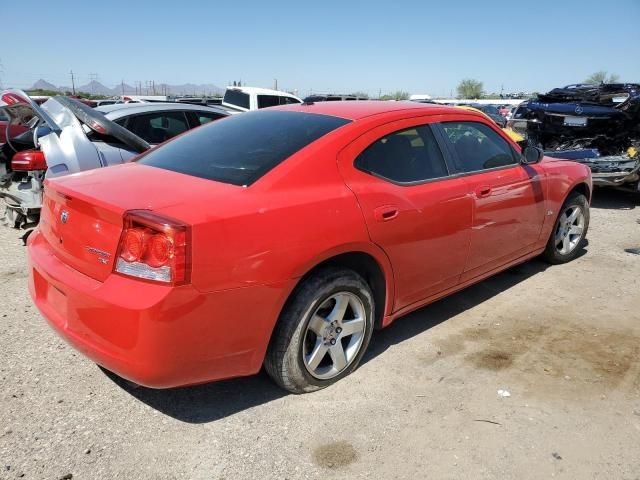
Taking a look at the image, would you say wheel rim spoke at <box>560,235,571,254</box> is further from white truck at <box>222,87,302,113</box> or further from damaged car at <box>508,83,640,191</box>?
white truck at <box>222,87,302,113</box>

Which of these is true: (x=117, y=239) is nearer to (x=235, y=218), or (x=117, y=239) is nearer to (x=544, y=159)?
(x=235, y=218)

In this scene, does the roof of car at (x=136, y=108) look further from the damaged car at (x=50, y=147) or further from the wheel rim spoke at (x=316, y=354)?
the wheel rim spoke at (x=316, y=354)

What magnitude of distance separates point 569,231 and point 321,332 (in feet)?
11.6

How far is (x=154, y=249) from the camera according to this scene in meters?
2.22

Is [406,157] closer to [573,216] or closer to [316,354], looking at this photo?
[316,354]

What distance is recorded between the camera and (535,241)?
14.9 feet

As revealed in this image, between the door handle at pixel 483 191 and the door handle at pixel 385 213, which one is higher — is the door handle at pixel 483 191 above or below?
above

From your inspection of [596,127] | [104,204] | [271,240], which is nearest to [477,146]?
[271,240]

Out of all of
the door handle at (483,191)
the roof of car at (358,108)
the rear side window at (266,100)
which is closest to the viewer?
the roof of car at (358,108)

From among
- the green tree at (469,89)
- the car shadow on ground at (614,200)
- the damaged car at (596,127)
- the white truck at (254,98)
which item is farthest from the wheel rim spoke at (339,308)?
the green tree at (469,89)

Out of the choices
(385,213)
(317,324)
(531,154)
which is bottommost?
(317,324)

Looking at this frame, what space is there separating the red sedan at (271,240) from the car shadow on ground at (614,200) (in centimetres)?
577

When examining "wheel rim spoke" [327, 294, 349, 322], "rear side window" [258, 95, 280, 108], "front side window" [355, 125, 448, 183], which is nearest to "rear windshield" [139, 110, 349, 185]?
"front side window" [355, 125, 448, 183]

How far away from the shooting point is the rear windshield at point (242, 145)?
9.14 ft
